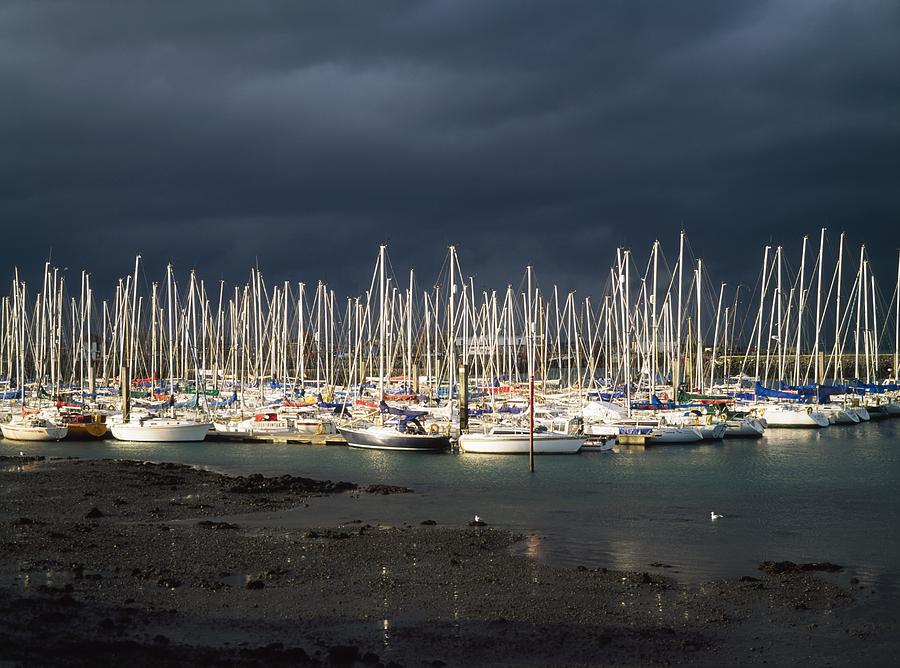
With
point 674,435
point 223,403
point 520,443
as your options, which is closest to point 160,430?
point 223,403

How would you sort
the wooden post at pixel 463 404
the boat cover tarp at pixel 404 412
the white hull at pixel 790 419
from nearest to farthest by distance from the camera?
the wooden post at pixel 463 404 → the boat cover tarp at pixel 404 412 → the white hull at pixel 790 419

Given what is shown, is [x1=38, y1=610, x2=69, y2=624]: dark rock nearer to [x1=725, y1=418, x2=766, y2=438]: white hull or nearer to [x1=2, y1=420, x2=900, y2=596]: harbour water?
[x1=2, y1=420, x2=900, y2=596]: harbour water

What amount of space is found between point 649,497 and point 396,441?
22919 mm

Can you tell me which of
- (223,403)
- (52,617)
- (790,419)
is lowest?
(52,617)

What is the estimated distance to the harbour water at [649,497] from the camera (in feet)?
94.0

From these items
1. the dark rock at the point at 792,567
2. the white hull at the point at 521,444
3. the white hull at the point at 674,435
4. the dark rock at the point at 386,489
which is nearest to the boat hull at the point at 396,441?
the white hull at the point at 521,444

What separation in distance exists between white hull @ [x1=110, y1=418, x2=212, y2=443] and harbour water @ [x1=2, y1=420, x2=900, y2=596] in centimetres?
115

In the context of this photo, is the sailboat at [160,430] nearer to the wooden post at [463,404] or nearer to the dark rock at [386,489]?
the wooden post at [463,404]

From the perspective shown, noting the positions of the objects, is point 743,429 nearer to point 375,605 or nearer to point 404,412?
point 404,412

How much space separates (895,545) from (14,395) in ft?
266

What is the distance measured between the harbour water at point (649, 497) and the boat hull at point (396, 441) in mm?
908

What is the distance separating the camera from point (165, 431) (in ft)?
221

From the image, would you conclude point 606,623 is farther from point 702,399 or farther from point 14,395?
point 14,395

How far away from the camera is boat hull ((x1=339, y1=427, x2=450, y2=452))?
A: 59.5m
